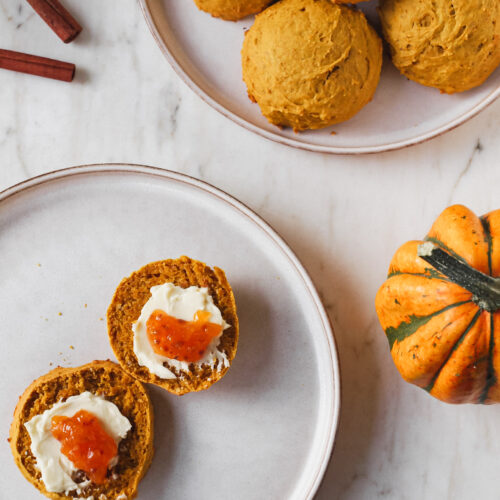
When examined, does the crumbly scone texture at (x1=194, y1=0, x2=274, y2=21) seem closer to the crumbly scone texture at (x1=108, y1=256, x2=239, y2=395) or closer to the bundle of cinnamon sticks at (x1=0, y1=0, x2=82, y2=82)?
the bundle of cinnamon sticks at (x1=0, y1=0, x2=82, y2=82)

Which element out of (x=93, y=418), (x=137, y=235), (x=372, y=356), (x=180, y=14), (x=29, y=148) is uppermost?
(x=180, y=14)

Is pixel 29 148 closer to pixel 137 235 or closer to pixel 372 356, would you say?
pixel 137 235

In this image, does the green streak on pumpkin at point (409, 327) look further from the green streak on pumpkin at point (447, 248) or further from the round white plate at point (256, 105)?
the round white plate at point (256, 105)

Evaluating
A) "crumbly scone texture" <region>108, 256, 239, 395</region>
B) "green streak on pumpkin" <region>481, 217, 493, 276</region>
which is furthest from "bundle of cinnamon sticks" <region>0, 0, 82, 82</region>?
"green streak on pumpkin" <region>481, 217, 493, 276</region>

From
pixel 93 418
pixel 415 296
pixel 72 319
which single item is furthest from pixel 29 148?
pixel 415 296

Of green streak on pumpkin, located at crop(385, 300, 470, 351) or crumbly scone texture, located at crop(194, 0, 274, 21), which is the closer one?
green streak on pumpkin, located at crop(385, 300, 470, 351)

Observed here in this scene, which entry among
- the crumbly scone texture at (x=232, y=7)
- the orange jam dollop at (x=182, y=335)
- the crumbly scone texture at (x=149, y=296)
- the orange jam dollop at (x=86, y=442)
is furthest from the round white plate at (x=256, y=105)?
the orange jam dollop at (x=86, y=442)
